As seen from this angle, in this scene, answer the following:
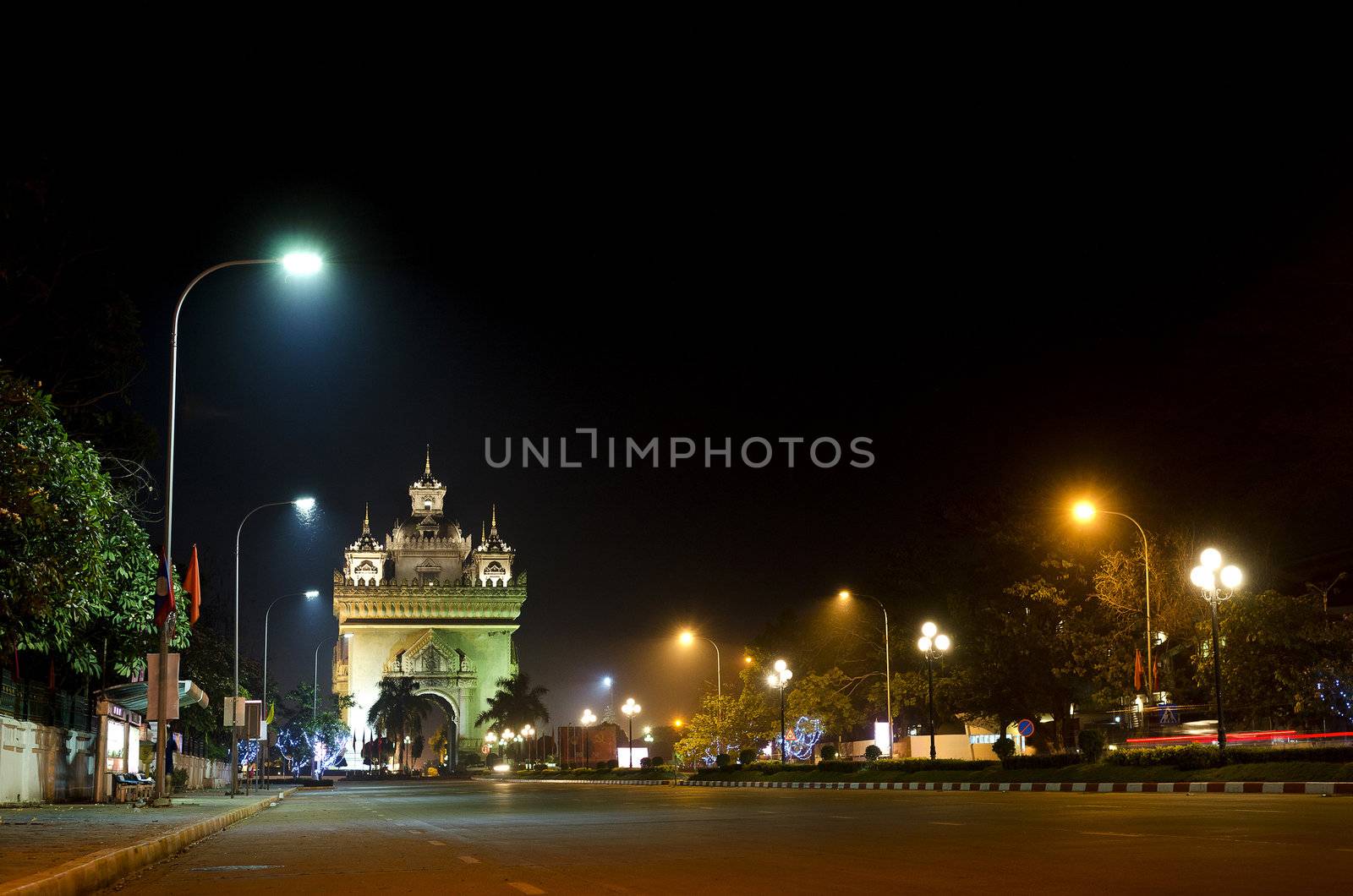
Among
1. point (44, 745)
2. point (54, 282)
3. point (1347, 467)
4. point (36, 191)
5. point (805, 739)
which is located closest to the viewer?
point (36, 191)

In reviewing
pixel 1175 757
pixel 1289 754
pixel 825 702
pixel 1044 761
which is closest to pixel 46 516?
pixel 1289 754

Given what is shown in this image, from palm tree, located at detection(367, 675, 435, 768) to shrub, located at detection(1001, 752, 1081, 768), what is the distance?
79.1 m

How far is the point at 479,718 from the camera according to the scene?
4510 inches

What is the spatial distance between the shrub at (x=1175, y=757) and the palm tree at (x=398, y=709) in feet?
271

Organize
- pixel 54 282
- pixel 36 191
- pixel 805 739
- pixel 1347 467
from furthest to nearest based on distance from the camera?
pixel 805 739 → pixel 1347 467 → pixel 54 282 → pixel 36 191

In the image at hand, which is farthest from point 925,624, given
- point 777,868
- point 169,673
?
point 777,868

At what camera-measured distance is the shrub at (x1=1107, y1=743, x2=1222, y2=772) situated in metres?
27.4

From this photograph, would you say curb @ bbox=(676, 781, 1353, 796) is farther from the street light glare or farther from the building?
the building

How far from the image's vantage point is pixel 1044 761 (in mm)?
33906

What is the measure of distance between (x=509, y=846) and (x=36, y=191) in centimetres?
1472

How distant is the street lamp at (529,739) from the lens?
10846 cm

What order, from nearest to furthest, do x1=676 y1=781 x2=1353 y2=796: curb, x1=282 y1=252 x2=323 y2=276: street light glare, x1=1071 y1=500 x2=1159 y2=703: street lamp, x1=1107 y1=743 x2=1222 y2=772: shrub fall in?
x1=282 y1=252 x2=323 y2=276: street light glare
x1=676 y1=781 x2=1353 y2=796: curb
x1=1107 y1=743 x2=1222 y2=772: shrub
x1=1071 y1=500 x2=1159 y2=703: street lamp

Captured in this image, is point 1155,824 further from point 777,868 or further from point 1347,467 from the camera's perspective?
point 1347,467

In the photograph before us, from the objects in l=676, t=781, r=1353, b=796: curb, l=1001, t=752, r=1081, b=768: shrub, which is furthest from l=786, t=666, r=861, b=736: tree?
l=1001, t=752, r=1081, b=768: shrub
